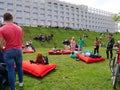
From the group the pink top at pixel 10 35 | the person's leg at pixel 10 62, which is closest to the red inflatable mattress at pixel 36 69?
the person's leg at pixel 10 62

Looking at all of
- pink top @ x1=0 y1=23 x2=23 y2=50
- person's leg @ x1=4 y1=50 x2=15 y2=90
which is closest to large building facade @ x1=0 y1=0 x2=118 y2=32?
pink top @ x1=0 y1=23 x2=23 y2=50

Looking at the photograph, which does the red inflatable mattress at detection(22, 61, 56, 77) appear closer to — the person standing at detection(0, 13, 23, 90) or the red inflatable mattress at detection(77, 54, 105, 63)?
the person standing at detection(0, 13, 23, 90)

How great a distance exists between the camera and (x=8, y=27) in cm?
834

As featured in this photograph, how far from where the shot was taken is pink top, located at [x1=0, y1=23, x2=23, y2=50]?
326 inches

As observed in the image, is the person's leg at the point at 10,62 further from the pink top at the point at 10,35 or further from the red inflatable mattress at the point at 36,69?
the red inflatable mattress at the point at 36,69

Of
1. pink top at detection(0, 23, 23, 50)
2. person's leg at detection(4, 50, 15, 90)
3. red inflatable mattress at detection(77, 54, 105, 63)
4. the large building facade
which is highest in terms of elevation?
the large building facade

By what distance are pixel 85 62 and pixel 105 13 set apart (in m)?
130

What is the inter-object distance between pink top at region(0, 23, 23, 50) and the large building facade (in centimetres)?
7583

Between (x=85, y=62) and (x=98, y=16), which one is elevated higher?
(x=98, y=16)

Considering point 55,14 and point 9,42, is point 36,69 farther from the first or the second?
point 55,14

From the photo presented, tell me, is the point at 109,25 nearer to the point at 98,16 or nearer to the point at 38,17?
the point at 98,16

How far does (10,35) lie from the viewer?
8.34 m

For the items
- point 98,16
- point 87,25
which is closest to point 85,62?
point 87,25

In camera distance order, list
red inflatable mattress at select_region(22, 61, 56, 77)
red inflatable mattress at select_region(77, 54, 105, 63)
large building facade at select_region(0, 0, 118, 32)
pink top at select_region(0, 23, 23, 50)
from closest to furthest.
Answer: pink top at select_region(0, 23, 23, 50), red inflatable mattress at select_region(22, 61, 56, 77), red inflatable mattress at select_region(77, 54, 105, 63), large building facade at select_region(0, 0, 118, 32)
